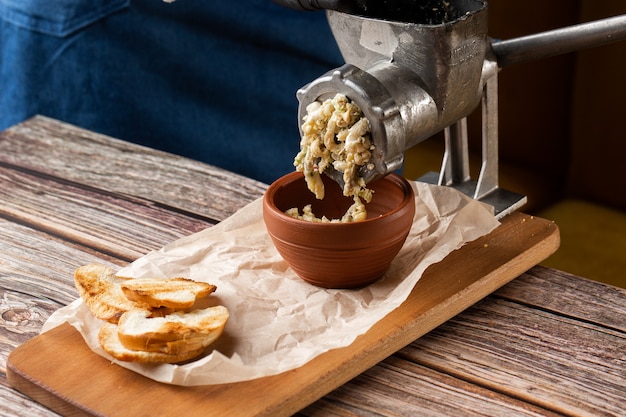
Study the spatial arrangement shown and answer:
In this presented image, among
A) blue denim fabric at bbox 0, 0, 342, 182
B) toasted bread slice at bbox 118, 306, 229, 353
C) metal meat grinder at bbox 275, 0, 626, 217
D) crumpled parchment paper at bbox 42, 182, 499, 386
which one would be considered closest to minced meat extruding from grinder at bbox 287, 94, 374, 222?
metal meat grinder at bbox 275, 0, 626, 217

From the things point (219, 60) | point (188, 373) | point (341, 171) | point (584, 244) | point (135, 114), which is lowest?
point (584, 244)

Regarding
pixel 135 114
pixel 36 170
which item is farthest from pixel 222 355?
pixel 135 114

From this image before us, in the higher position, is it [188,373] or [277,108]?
[188,373]

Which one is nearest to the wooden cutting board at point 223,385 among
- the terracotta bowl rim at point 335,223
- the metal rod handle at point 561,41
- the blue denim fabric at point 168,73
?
the terracotta bowl rim at point 335,223

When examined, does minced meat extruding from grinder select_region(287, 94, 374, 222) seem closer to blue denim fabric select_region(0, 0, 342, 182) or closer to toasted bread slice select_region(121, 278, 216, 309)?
toasted bread slice select_region(121, 278, 216, 309)

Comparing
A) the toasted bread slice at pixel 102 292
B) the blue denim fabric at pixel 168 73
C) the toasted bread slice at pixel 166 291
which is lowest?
the blue denim fabric at pixel 168 73

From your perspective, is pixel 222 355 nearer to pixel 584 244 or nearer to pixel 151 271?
pixel 151 271

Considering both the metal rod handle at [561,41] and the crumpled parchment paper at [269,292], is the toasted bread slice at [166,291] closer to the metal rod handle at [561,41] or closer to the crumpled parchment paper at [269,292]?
the crumpled parchment paper at [269,292]
